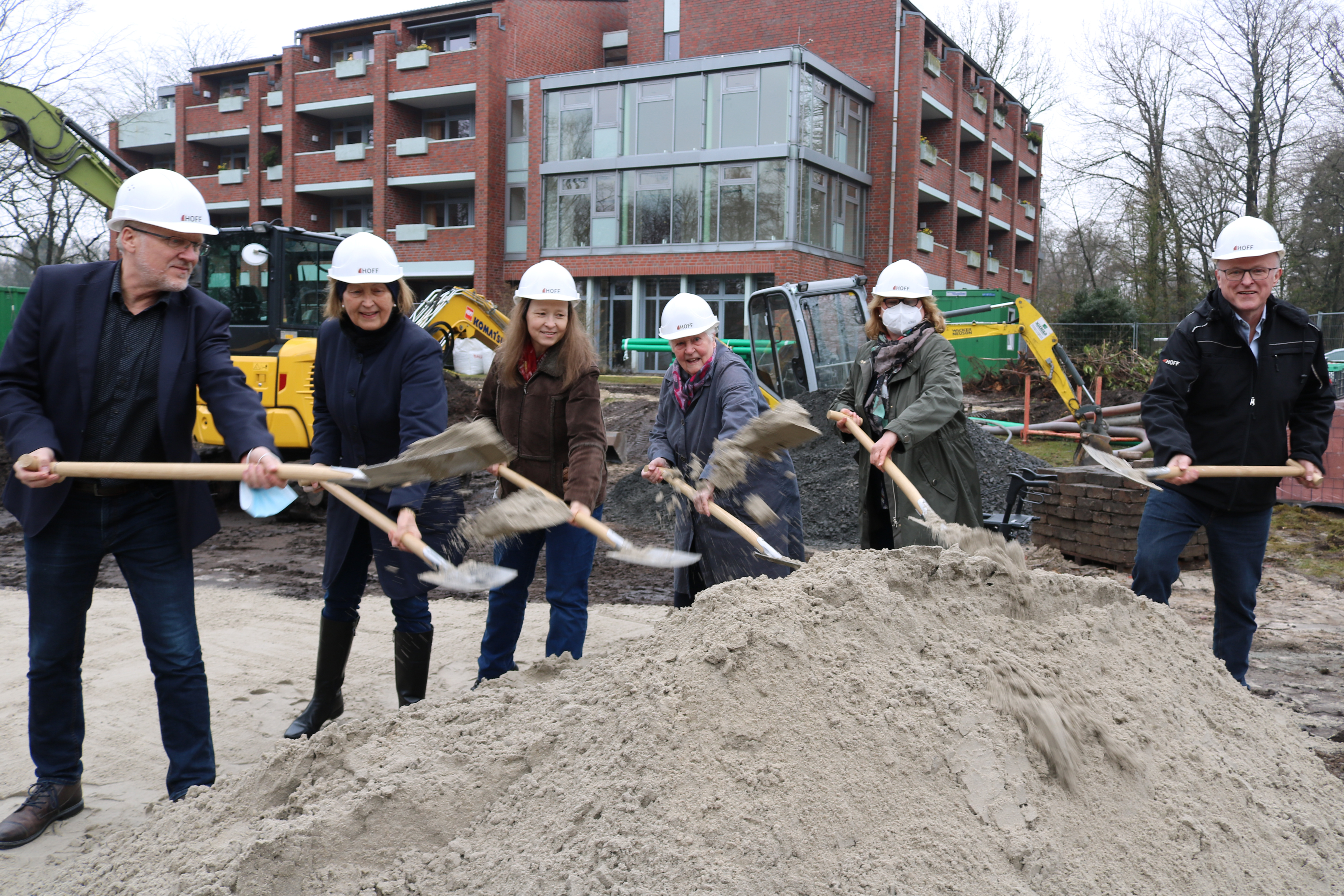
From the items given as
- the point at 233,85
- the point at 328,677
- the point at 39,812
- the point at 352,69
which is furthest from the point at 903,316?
the point at 233,85

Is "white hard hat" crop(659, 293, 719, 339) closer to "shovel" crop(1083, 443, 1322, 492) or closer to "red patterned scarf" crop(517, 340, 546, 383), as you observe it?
"red patterned scarf" crop(517, 340, 546, 383)

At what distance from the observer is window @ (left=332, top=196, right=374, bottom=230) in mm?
32125

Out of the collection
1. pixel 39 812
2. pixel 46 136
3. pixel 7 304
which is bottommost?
pixel 39 812

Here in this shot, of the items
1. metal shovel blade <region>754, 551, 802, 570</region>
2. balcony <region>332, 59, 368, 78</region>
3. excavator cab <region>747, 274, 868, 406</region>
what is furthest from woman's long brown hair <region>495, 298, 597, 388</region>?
balcony <region>332, 59, 368, 78</region>

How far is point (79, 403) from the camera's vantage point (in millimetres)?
2947

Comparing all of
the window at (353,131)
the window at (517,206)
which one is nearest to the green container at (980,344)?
the window at (517,206)

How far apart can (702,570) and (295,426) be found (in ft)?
19.2

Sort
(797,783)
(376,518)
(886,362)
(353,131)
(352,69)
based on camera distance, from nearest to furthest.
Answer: (797,783) → (376,518) → (886,362) → (352,69) → (353,131)

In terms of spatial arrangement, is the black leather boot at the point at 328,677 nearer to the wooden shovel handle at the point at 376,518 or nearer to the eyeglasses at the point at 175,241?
the wooden shovel handle at the point at 376,518

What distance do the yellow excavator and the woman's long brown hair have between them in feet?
16.1

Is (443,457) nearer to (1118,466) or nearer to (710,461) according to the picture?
(710,461)

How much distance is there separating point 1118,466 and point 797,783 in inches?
104

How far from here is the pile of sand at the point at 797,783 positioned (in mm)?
2260

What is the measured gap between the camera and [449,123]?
3078 cm
